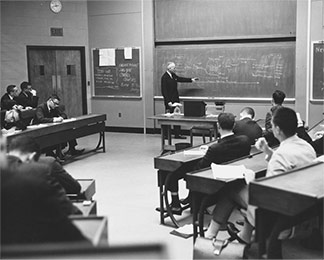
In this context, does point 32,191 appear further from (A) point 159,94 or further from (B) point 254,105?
(A) point 159,94

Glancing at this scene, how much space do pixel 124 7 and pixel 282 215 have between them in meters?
7.91

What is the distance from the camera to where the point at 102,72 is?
10.5 m

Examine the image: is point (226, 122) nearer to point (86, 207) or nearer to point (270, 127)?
point (86, 207)

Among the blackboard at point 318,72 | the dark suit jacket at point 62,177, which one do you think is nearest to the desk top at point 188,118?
the blackboard at point 318,72

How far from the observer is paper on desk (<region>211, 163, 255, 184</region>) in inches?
134

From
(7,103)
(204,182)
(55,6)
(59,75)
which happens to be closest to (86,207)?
(204,182)

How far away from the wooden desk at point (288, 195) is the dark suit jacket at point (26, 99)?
20.7ft

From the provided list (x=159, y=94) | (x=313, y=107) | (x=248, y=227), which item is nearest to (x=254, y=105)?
(x=313, y=107)

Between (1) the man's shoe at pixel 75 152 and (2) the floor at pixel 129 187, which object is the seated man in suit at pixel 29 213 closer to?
(2) the floor at pixel 129 187

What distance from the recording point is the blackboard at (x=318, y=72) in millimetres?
8148

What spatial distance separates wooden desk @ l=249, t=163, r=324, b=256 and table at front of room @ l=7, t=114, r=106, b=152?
373 cm

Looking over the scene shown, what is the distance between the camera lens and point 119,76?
406 inches

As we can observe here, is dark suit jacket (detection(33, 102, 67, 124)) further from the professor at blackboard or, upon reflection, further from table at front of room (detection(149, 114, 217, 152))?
the professor at blackboard

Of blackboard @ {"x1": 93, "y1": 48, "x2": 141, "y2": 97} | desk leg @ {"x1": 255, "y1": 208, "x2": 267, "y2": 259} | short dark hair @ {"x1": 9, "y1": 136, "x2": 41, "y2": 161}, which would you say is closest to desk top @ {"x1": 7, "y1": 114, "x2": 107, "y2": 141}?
blackboard @ {"x1": 93, "y1": 48, "x2": 141, "y2": 97}
